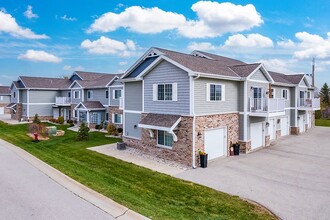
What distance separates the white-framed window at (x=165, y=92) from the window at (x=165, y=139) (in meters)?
2.37

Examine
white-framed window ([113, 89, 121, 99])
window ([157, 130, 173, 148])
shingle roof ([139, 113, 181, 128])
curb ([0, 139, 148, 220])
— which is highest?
white-framed window ([113, 89, 121, 99])

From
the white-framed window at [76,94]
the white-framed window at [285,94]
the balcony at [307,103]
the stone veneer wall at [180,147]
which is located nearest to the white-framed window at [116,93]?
the white-framed window at [76,94]

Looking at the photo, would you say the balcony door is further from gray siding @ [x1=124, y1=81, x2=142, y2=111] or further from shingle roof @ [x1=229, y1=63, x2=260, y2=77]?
gray siding @ [x1=124, y1=81, x2=142, y2=111]

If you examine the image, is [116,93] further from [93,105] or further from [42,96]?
[42,96]

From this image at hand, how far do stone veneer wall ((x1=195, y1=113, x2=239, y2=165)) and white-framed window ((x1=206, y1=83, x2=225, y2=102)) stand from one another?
117 centimetres

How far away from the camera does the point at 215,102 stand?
54.6 feet

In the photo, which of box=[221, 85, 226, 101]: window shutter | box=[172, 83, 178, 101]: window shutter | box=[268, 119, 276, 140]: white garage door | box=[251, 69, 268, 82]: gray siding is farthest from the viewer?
box=[268, 119, 276, 140]: white garage door

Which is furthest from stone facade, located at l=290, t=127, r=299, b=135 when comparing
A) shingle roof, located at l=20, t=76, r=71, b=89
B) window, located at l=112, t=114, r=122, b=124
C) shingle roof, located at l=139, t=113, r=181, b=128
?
shingle roof, located at l=20, t=76, r=71, b=89

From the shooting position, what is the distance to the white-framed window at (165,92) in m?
16.0

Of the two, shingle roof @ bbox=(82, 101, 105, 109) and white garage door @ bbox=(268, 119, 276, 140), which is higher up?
shingle roof @ bbox=(82, 101, 105, 109)

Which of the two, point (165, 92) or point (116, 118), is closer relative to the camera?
point (165, 92)

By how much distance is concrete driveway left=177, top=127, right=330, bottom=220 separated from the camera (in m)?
9.73

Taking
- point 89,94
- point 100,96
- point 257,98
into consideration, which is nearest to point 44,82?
point 89,94

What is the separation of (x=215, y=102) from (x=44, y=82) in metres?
35.4
